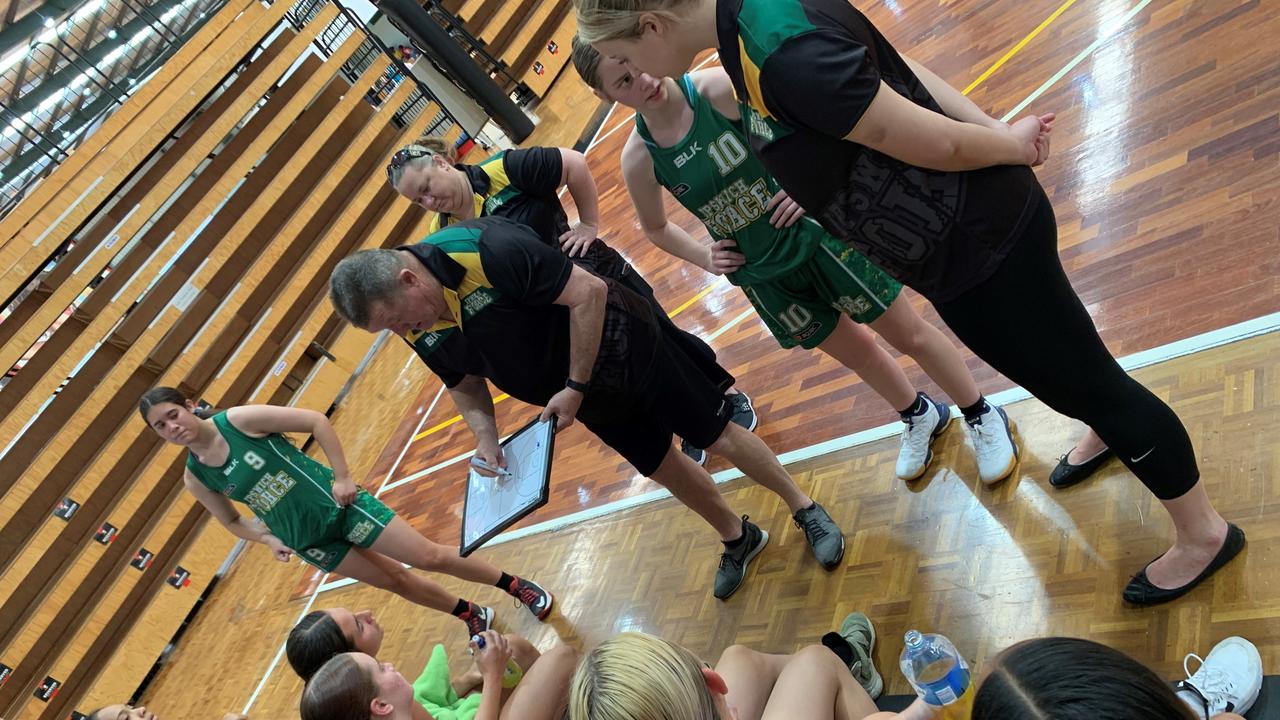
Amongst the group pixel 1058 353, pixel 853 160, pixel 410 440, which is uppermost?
pixel 853 160

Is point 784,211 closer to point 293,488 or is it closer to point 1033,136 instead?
point 1033,136

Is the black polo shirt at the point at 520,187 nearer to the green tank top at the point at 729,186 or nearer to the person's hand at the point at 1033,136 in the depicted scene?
the green tank top at the point at 729,186

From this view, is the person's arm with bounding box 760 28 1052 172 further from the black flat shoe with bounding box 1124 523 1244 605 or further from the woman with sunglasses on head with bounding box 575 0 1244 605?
the black flat shoe with bounding box 1124 523 1244 605

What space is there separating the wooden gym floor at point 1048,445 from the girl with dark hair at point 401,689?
26.5 inches

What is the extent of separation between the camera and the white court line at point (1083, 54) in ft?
11.5

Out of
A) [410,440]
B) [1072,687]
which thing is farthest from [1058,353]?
[410,440]

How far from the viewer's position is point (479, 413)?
8.21 ft

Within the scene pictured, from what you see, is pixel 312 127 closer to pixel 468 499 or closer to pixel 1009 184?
pixel 468 499

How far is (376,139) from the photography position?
7.76 m

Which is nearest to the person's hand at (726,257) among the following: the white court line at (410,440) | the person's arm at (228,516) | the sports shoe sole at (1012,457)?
the sports shoe sole at (1012,457)

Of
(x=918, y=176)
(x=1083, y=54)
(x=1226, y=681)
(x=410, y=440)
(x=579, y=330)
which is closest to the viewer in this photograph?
(x=918, y=176)

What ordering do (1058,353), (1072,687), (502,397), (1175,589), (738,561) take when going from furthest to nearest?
(502,397) → (738,561) → (1175,589) → (1058,353) → (1072,687)

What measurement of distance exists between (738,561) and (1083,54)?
2.75 m

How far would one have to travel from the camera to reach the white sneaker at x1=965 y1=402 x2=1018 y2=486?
2.23 metres
